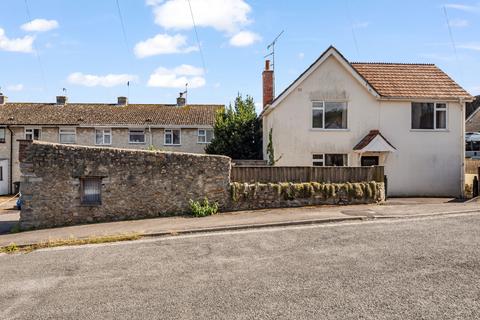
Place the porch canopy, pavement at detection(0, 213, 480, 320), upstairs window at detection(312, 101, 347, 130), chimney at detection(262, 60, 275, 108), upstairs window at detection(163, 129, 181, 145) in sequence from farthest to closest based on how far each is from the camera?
upstairs window at detection(163, 129, 181, 145), chimney at detection(262, 60, 275, 108), upstairs window at detection(312, 101, 347, 130), the porch canopy, pavement at detection(0, 213, 480, 320)

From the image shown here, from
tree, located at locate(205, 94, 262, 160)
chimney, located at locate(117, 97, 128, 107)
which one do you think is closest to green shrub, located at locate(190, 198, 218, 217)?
tree, located at locate(205, 94, 262, 160)

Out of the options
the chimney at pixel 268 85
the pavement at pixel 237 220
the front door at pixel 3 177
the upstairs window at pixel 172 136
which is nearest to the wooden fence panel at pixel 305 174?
the pavement at pixel 237 220

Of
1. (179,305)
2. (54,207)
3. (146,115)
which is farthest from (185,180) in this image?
(146,115)

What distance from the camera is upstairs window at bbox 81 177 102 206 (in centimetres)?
1546

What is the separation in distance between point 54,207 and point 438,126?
17984mm

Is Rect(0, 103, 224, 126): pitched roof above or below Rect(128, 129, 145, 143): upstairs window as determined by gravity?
above

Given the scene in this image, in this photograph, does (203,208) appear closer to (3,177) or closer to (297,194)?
A: (297,194)

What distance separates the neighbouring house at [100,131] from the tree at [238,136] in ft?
20.3

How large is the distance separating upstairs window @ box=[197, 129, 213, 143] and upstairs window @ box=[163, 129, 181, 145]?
5.41 feet

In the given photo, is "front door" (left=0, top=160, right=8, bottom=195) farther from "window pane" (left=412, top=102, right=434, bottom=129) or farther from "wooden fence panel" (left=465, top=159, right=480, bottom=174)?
"wooden fence panel" (left=465, top=159, right=480, bottom=174)

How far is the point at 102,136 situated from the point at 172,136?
542cm

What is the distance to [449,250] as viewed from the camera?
8914 millimetres

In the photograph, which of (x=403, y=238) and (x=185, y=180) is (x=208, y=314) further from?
(x=185, y=180)

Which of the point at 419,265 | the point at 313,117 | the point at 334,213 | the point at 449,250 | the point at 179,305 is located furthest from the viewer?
the point at 313,117
